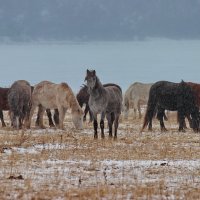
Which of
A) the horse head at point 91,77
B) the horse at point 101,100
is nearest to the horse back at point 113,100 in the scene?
the horse at point 101,100

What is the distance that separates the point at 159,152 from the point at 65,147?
2743mm

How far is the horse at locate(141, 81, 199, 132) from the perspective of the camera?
85.5ft

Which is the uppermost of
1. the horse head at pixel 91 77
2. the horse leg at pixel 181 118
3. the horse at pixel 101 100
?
the horse head at pixel 91 77

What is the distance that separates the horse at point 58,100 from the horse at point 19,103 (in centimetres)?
39

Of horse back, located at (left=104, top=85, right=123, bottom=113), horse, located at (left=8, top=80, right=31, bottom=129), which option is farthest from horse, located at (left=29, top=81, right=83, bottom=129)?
horse back, located at (left=104, top=85, right=123, bottom=113)

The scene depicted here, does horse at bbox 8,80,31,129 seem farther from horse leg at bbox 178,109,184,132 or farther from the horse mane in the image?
horse leg at bbox 178,109,184,132

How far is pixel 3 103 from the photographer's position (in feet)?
95.0

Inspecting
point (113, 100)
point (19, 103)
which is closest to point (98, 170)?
point (113, 100)

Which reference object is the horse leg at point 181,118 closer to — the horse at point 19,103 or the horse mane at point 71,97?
the horse mane at point 71,97

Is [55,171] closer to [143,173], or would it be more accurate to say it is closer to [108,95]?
[143,173]

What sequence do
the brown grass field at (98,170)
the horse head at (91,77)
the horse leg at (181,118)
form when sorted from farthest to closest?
the horse leg at (181,118)
the horse head at (91,77)
the brown grass field at (98,170)

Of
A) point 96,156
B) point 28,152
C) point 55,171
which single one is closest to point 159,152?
point 96,156

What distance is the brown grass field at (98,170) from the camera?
8992mm

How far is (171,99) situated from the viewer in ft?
86.0
